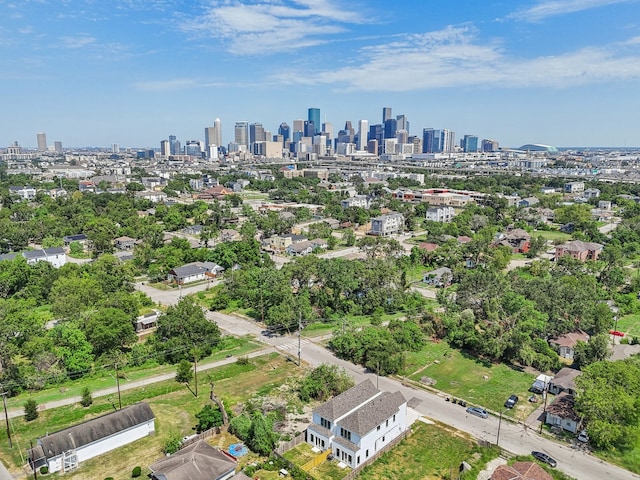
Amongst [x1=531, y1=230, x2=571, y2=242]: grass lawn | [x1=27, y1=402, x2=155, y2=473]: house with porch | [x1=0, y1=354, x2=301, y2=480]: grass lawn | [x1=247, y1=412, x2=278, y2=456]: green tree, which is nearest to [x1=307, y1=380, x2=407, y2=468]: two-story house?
[x1=247, y1=412, x2=278, y2=456]: green tree

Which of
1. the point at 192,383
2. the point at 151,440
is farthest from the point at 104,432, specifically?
the point at 192,383

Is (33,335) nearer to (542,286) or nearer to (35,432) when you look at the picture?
(35,432)

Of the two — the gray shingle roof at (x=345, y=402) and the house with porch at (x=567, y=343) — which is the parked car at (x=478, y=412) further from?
the house with porch at (x=567, y=343)

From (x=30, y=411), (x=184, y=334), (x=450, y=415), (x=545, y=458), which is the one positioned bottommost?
(x=450, y=415)

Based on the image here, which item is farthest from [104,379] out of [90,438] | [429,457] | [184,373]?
[429,457]

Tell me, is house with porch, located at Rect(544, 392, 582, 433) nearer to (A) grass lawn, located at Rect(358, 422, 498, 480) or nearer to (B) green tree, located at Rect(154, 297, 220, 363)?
(A) grass lawn, located at Rect(358, 422, 498, 480)

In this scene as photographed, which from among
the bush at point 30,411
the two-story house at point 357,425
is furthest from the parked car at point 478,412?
the bush at point 30,411

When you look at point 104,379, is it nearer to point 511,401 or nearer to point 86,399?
point 86,399
